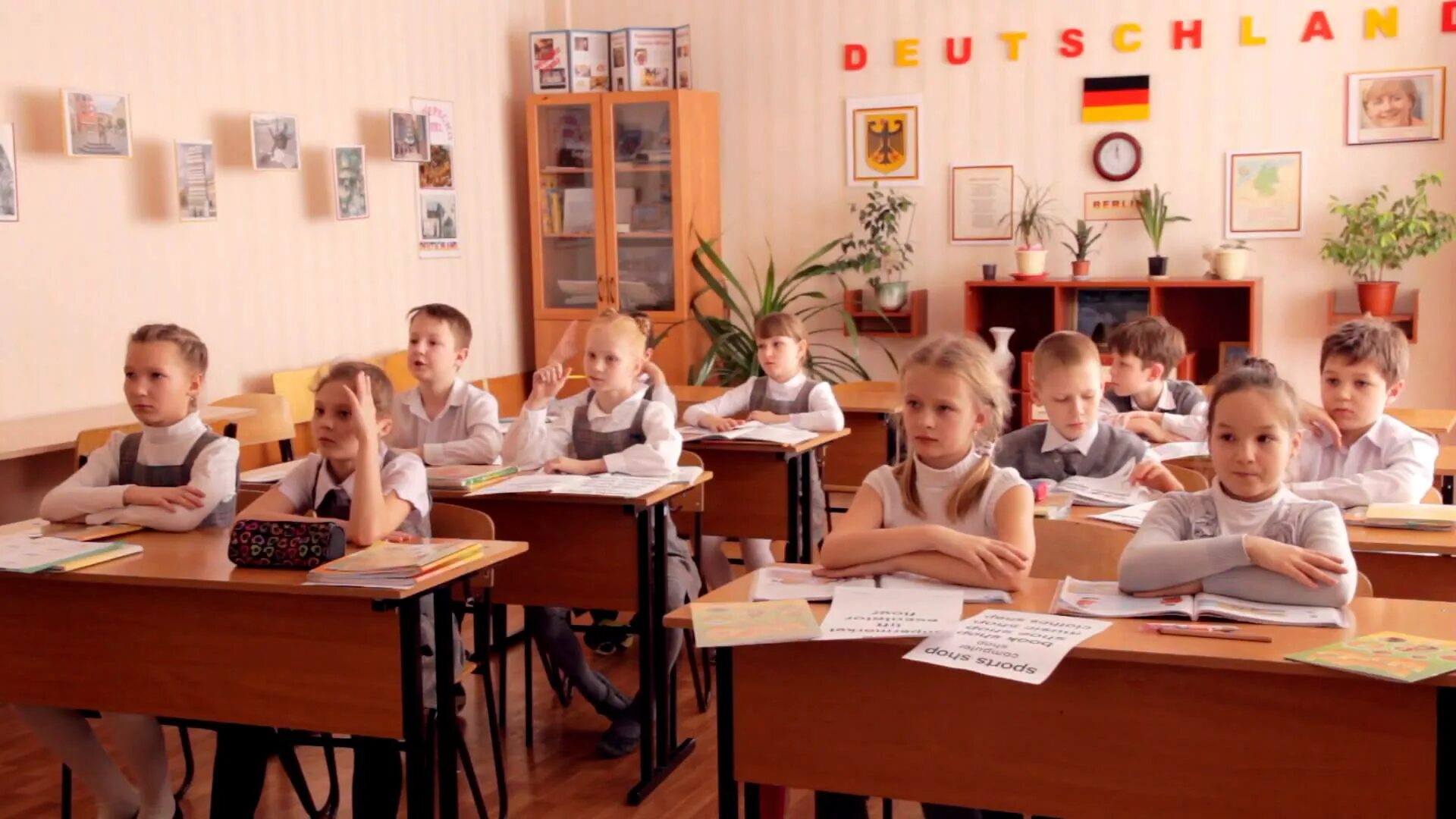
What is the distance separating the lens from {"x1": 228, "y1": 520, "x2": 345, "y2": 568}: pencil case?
8.23 feet

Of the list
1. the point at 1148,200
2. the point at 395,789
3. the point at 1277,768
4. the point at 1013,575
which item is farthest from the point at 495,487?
the point at 1148,200

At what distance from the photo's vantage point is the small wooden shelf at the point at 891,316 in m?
6.90

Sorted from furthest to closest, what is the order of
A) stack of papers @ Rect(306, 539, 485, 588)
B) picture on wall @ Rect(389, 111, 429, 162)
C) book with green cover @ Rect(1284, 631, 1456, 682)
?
picture on wall @ Rect(389, 111, 429, 162) < stack of papers @ Rect(306, 539, 485, 588) < book with green cover @ Rect(1284, 631, 1456, 682)

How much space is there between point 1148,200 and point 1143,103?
46 centimetres

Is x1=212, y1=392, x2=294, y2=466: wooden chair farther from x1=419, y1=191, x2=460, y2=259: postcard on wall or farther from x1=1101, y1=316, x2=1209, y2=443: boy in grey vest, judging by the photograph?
x1=1101, y1=316, x2=1209, y2=443: boy in grey vest

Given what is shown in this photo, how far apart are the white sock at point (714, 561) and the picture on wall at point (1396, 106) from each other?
3.54 m

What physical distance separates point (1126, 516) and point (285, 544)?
164cm

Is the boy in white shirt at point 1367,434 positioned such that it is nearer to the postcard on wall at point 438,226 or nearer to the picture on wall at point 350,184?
the picture on wall at point 350,184

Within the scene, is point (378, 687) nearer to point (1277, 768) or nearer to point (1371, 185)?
point (1277, 768)

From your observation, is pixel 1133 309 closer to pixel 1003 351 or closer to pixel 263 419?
pixel 1003 351

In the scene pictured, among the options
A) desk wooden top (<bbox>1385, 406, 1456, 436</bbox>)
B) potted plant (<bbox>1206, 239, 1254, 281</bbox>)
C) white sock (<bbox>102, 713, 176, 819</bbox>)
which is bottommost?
white sock (<bbox>102, 713, 176, 819</bbox>)

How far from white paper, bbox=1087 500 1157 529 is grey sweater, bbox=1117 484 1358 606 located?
0.53 meters

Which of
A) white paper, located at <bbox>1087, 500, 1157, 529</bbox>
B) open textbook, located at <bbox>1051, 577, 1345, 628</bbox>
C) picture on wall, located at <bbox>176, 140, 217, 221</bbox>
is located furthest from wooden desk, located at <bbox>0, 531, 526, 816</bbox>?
picture on wall, located at <bbox>176, 140, 217, 221</bbox>

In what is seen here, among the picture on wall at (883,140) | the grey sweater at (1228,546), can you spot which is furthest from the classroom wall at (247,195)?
the grey sweater at (1228,546)
